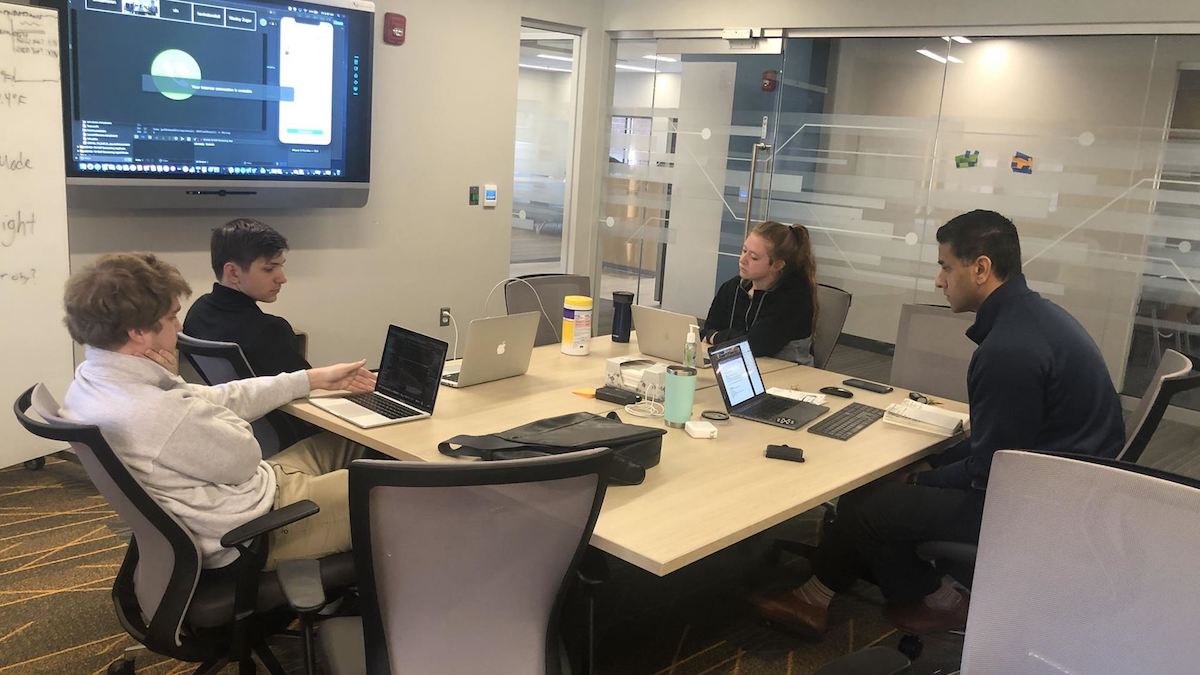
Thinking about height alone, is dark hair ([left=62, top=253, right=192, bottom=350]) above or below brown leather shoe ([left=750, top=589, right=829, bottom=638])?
above

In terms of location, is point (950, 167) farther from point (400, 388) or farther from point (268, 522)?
point (268, 522)

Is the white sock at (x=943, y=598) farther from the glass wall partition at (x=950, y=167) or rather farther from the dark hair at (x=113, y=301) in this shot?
the glass wall partition at (x=950, y=167)

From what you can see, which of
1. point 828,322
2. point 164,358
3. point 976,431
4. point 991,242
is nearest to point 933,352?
point 828,322

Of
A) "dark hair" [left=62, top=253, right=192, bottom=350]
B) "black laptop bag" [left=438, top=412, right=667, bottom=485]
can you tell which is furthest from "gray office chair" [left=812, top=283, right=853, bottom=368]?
"dark hair" [left=62, top=253, right=192, bottom=350]

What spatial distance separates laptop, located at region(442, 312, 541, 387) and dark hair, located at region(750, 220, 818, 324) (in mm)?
1173

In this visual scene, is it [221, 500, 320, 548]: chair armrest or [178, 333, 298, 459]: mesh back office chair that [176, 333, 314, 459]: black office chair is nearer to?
[178, 333, 298, 459]: mesh back office chair

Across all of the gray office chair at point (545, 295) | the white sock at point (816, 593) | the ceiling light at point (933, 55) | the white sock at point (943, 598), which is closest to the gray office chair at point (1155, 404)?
the white sock at point (943, 598)

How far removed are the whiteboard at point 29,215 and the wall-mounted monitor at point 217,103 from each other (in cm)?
24

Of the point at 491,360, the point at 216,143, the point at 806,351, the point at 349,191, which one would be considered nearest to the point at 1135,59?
the point at 806,351

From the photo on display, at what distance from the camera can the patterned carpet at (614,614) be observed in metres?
2.66

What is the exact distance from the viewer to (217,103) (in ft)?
14.2

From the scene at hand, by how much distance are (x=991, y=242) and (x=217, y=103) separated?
135 inches

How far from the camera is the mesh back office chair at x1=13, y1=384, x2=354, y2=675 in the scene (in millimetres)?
1897

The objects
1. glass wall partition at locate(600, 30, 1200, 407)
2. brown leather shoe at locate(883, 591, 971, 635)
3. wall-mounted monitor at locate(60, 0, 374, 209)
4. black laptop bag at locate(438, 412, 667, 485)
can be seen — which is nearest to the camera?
black laptop bag at locate(438, 412, 667, 485)
